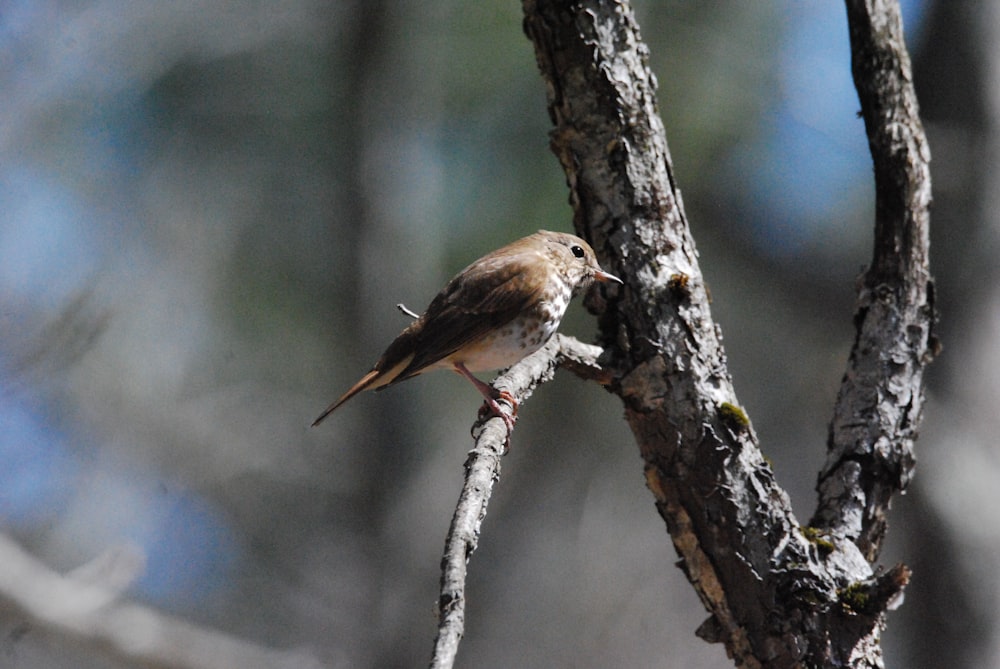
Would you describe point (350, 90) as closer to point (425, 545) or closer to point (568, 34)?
point (425, 545)

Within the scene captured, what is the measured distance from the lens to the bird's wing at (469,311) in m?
3.44

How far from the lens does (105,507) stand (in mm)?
6508

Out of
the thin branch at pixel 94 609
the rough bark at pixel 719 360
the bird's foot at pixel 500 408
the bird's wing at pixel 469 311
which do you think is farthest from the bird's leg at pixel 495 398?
the thin branch at pixel 94 609

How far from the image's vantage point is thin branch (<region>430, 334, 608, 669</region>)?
151 centimetres

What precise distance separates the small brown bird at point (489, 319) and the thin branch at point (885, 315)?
98 cm

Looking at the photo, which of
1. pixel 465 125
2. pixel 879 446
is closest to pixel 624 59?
pixel 879 446

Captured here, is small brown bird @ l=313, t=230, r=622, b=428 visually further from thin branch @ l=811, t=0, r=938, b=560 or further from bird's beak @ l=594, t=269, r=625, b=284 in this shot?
thin branch @ l=811, t=0, r=938, b=560

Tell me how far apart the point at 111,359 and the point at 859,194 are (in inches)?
235

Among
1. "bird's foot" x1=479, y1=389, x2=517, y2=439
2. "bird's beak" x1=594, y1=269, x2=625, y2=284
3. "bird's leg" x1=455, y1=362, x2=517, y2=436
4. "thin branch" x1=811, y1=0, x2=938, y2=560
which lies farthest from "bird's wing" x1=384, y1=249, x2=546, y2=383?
"thin branch" x1=811, y1=0, x2=938, y2=560

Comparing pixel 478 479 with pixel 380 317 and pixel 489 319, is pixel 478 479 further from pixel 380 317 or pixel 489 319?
pixel 380 317

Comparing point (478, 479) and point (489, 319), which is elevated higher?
point (478, 479)

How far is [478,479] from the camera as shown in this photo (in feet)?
6.60

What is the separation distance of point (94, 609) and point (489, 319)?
123 inches

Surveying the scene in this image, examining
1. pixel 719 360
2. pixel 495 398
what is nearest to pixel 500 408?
pixel 495 398
